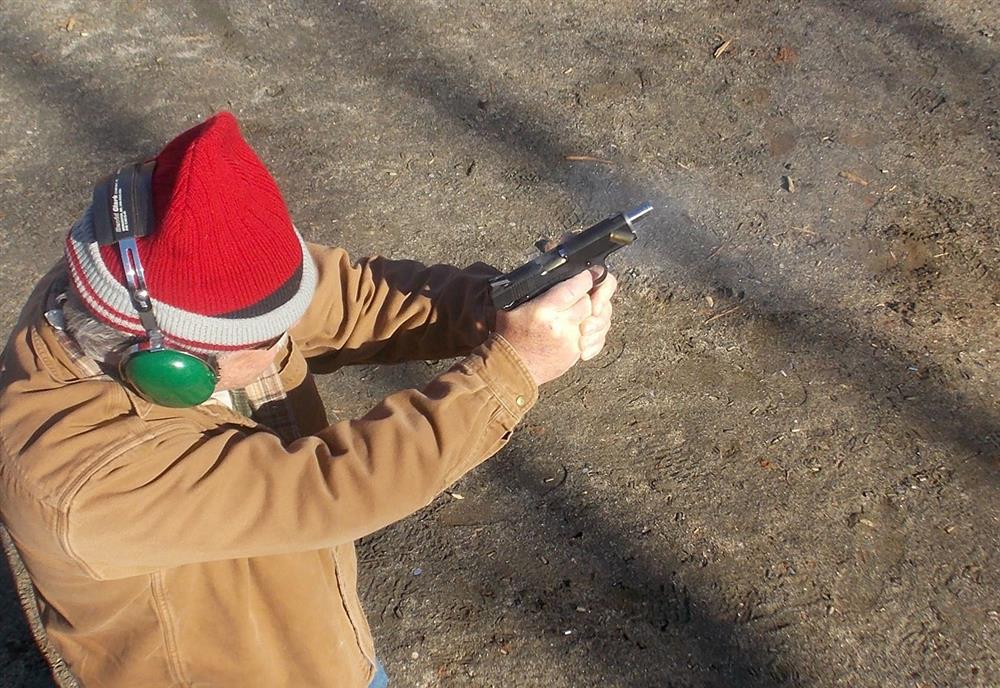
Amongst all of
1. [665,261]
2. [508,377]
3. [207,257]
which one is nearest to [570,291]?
[508,377]

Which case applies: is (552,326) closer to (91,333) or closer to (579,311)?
(579,311)

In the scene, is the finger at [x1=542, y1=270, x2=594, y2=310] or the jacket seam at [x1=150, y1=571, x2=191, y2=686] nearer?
the jacket seam at [x1=150, y1=571, x2=191, y2=686]

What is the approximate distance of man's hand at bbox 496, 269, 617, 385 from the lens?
1643mm

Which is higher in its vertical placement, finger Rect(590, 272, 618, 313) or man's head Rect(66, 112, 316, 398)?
man's head Rect(66, 112, 316, 398)

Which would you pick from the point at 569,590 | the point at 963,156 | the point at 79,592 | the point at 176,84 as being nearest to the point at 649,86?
the point at 963,156

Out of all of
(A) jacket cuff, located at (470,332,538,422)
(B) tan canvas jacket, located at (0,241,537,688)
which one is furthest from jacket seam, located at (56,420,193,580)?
(A) jacket cuff, located at (470,332,538,422)

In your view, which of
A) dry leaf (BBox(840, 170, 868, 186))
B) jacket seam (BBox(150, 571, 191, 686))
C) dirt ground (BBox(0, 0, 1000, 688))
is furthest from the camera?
dry leaf (BBox(840, 170, 868, 186))

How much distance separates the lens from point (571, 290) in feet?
5.53

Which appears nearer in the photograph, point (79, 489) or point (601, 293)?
point (79, 489)

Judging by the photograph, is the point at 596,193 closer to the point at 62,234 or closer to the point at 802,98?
the point at 802,98

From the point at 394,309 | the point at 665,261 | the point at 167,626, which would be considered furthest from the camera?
the point at 665,261

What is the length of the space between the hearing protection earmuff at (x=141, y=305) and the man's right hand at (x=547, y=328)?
0.51 meters

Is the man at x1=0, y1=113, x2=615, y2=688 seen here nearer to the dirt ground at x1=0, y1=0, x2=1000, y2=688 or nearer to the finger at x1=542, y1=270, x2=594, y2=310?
the finger at x1=542, y1=270, x2=594, y2=310

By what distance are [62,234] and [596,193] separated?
209 centimetres
